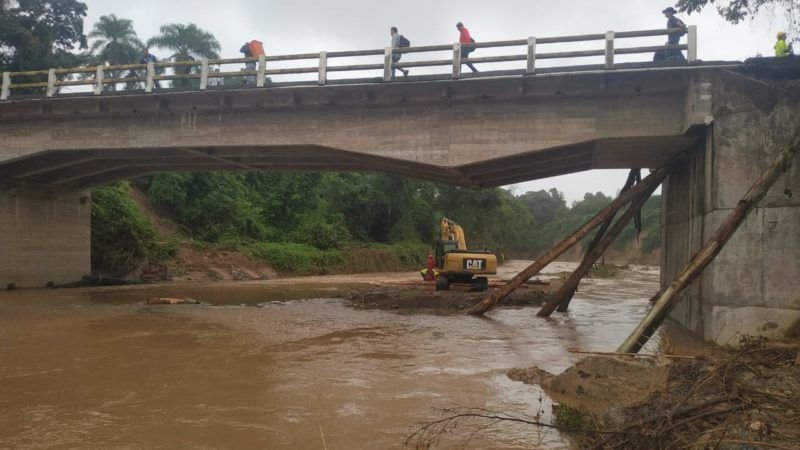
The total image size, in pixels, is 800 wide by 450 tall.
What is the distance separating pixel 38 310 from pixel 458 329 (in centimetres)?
1200

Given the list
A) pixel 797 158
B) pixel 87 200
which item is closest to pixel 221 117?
pixel 87 200

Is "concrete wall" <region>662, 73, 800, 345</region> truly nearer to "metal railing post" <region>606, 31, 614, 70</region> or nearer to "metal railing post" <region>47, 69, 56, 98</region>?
"metal railing post" <region>606, 31, 614, 70</region>

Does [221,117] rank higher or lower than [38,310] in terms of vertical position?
higher

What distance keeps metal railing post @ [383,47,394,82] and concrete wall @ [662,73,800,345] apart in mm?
7972

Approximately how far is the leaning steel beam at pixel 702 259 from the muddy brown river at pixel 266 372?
1.45 metres

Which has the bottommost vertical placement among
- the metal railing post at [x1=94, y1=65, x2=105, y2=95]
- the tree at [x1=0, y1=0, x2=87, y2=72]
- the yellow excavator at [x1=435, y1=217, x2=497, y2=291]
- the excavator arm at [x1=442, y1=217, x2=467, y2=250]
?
the yellow excavator at [x1=435, y1=217, x2=497, y2=291]

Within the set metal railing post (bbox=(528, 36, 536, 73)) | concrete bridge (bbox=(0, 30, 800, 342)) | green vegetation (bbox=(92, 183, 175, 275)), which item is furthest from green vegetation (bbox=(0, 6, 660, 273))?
metal railing post (bbox=(528, 36, 536, 73))

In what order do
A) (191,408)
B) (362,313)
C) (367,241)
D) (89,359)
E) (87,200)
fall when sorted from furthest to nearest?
(367,241) < (87,200) < (362,313) < (89,359) < (191,408)

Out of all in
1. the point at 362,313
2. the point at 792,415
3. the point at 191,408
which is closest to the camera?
the point at 792,415

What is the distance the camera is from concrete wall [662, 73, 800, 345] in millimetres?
11133

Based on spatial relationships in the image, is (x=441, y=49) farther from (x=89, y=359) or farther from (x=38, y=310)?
(x=38, y=310)

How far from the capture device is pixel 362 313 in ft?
55.8

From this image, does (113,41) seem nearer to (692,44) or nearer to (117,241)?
(117,241)

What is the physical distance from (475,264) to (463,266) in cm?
43
